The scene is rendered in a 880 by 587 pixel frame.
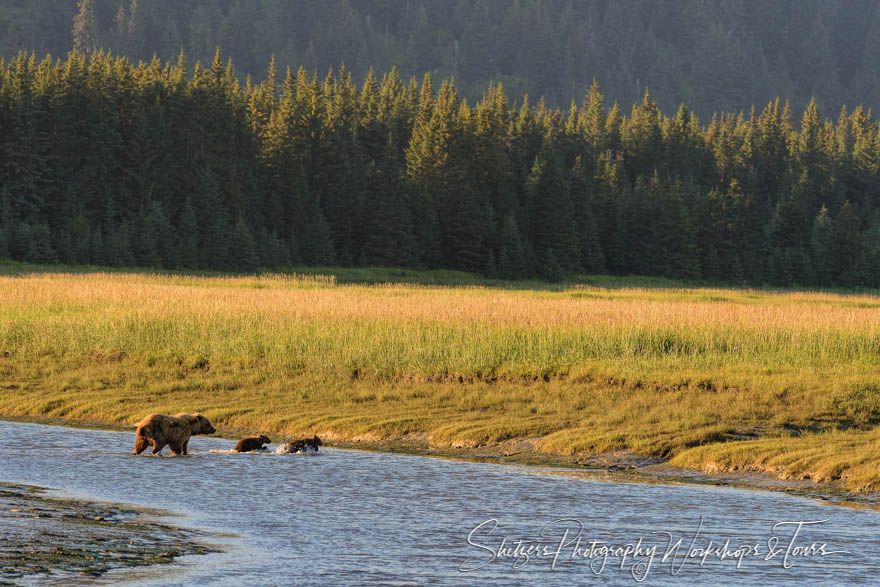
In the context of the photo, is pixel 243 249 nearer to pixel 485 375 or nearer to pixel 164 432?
pixel 485 375

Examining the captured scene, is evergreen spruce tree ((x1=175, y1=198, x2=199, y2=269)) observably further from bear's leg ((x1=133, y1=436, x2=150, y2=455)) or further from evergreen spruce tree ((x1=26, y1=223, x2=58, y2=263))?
bear's leg ((x1=133, y1=436, x2=150, y2=455))

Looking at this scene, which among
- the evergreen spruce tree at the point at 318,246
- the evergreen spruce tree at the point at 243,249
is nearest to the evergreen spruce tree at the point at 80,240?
the evergreen spruce tree at the point at 243,249

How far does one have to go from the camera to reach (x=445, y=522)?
1459 cm

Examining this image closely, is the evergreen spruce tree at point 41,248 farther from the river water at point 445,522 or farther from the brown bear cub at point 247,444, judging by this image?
the brown bear cub at point 247,444

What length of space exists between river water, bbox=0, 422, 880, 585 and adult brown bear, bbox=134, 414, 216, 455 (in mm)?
281

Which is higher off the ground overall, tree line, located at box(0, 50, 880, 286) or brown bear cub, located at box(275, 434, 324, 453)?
tree line, located at box(0, 50, 880, 286)

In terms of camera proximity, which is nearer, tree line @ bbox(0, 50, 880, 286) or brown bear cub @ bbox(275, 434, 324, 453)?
brown bear cub @ bbox(275, 434, 324, 453)

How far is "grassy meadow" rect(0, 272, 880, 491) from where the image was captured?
2173 centimetres

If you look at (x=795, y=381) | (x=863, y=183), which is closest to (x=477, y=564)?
(x=795, y=381)

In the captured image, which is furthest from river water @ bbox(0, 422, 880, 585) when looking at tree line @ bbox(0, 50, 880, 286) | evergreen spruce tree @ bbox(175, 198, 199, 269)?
evergreen spruce tree @ bbox(175, 198, 199, 269)

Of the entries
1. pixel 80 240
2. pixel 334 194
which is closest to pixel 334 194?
pixel 334 194

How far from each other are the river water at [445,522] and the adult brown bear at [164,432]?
0.92 feet

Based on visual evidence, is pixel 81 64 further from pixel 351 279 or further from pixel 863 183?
pixel 863 183

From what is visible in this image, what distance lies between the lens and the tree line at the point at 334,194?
106m
